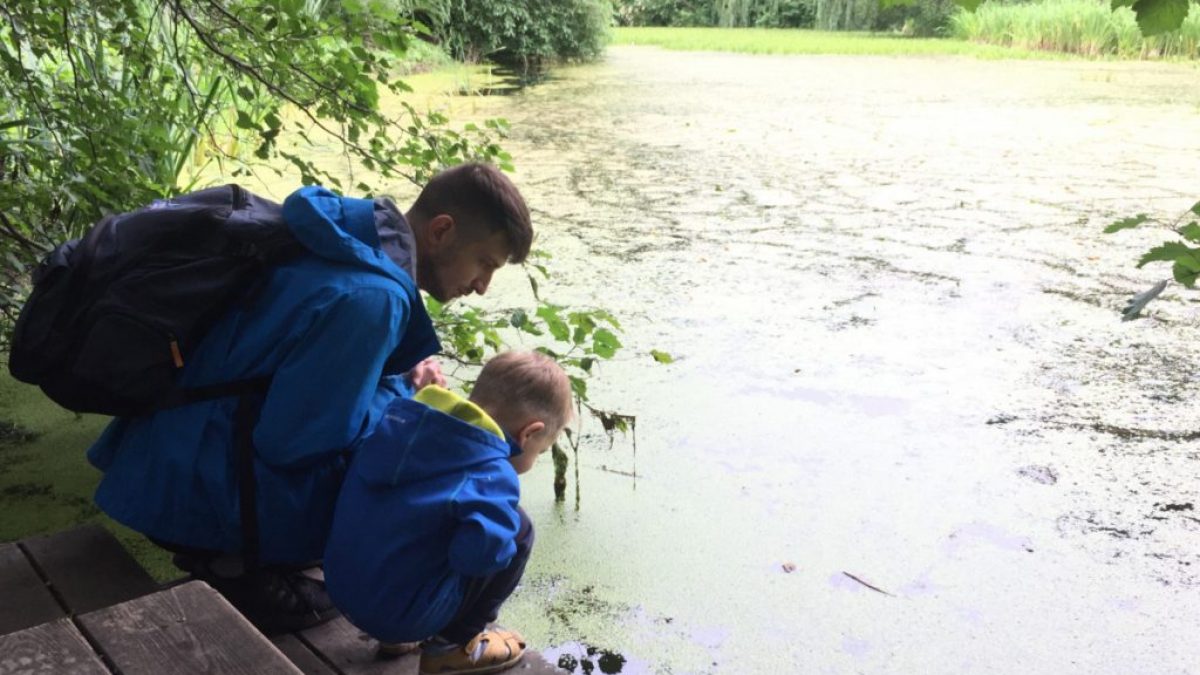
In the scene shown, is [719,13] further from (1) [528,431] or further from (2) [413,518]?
(2) [413,518]

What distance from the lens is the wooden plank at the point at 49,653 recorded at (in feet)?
2.94

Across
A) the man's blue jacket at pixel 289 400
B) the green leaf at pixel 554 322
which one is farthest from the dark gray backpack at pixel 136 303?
the green leaf at pixel 554 322

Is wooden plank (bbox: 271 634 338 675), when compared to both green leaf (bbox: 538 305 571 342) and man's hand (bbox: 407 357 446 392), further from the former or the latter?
green leaf (bbox: 538 305 571 342)

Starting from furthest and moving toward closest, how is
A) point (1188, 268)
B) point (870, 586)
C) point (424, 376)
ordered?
point (870, 586), point (424, 376), point (1188, 268)

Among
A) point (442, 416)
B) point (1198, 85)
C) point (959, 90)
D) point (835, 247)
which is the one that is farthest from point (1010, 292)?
point (1198, 85)

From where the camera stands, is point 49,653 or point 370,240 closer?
point 49,653

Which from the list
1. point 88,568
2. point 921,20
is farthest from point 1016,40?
point 88,568

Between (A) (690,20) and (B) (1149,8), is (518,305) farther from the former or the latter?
(A) (690,20)

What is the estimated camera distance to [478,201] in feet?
4.69

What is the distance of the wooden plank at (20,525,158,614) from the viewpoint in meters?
1.26

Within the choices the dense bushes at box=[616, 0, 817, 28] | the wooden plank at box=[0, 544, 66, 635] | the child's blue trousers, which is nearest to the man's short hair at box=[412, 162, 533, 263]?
the child's blue trousers

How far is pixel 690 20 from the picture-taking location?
21859 mm

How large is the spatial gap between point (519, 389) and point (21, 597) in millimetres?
645

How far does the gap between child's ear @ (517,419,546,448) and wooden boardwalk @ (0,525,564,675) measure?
0.29 meters
